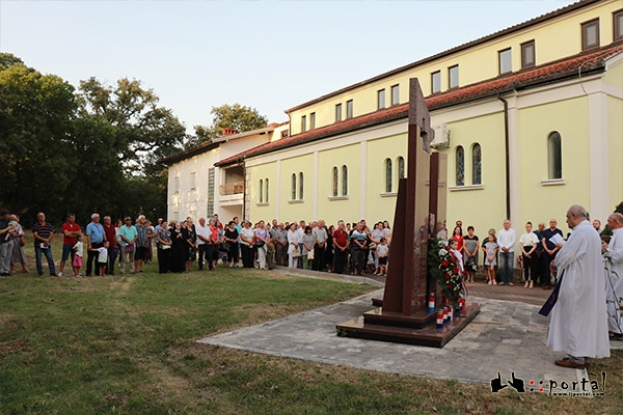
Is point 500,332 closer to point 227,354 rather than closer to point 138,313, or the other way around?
point 227,354

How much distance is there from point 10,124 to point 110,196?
13850 millimetres

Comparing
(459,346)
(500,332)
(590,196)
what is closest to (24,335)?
(459,346)

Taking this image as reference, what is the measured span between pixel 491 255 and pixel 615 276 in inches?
289

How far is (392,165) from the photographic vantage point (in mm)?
21875

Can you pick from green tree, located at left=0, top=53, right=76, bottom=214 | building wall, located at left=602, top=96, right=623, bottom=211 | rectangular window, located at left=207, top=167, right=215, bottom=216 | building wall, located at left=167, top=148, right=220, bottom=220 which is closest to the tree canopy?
green tree, located at left=0, top=53, right=76, bottom=214

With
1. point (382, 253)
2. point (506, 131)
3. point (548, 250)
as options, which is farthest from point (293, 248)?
point (548, 250)

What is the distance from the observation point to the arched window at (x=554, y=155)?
52.2 ft

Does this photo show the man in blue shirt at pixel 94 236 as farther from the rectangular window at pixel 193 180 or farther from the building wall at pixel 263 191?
the rectangular window at pixel 193 180

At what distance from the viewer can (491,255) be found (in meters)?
15.2

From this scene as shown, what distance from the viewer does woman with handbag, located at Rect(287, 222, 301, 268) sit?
62.0 feet

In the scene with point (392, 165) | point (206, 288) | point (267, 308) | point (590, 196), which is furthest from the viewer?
point (392, 165)

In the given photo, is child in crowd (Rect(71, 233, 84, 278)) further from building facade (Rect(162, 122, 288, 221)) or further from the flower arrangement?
building facade (Rect(162, 122, 288, 221))

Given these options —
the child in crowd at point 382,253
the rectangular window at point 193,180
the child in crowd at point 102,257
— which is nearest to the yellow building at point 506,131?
the child in crowd at point 382,253

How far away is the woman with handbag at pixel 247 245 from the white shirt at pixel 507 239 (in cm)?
858
